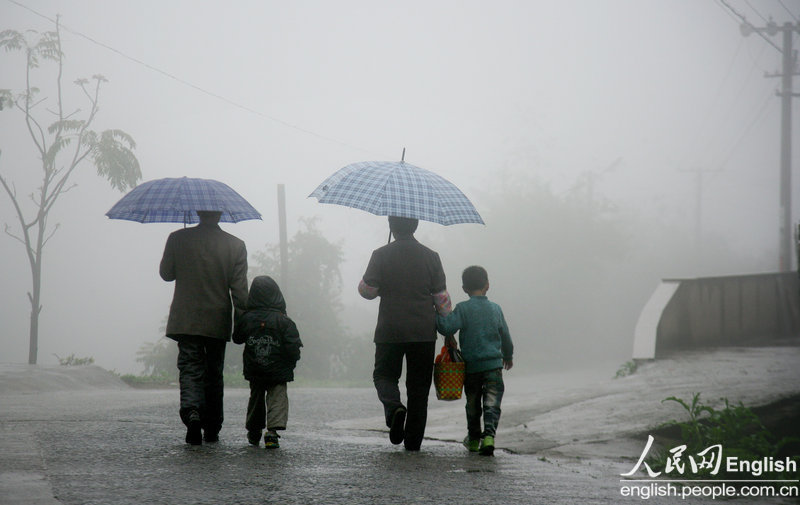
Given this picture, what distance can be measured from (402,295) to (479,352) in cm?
81

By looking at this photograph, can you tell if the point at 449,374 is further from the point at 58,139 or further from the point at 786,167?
the point at 786,167

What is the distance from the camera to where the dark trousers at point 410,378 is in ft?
24.2

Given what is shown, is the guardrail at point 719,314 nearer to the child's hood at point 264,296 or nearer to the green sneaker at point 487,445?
the green sneaker at point 487,445

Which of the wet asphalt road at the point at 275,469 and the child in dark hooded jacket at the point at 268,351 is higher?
the child in dark hooded jacket at the point at 268,351

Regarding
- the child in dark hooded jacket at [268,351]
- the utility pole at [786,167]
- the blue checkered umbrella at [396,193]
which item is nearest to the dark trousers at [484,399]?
the blue checkered umbrella at [396,193]

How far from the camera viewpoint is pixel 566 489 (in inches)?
243

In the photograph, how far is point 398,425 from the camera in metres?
7.35

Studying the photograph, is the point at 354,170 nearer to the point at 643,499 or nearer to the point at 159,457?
the point at 159,457

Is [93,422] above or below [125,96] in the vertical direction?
below

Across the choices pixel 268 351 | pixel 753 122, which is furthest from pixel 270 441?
pixel 753 122

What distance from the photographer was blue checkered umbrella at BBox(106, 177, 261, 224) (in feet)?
24.5

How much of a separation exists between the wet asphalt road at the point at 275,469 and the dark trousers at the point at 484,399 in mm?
250

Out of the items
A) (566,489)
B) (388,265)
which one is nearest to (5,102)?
(388,265)

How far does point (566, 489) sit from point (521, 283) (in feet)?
162
